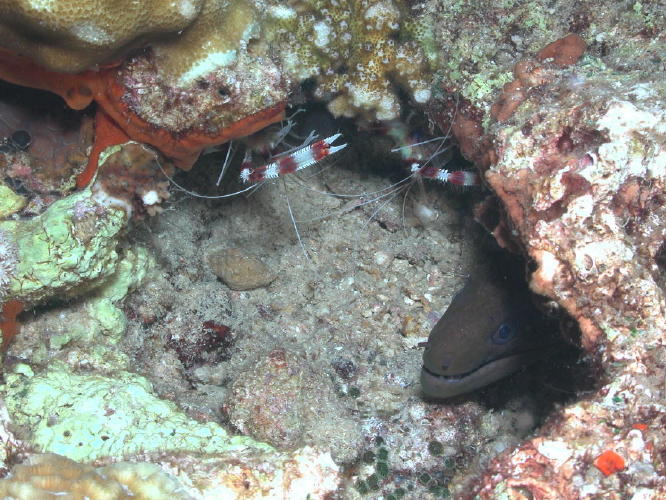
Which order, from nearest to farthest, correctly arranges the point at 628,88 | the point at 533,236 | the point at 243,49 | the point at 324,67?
the point at 533,236 → the point at 628,88 → the point at 243,49 → the point at 324,67

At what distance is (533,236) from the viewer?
267 centimetres

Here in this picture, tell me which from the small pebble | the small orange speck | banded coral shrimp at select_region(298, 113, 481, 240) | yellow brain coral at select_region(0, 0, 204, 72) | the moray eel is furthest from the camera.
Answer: banded coral shrimp at select_region(298, 113, 481, 240)

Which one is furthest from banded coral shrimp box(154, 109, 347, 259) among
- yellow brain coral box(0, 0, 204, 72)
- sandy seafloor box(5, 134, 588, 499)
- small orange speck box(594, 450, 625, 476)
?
small orange speck box(594, 450, 625, 476)

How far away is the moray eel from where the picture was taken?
334 centimetres

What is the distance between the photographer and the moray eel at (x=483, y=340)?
11.0 feet

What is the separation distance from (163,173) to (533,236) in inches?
91.7

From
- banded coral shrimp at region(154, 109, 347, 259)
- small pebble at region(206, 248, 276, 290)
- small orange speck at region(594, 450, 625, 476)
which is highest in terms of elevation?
banded coral shrimp at region(154, 109, 347, 259)

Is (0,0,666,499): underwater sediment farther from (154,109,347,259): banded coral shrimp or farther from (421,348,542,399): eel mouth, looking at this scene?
(421,348,542,399): eel mouth

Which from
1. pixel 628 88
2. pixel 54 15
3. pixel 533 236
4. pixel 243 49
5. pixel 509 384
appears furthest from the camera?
pixel 509 384

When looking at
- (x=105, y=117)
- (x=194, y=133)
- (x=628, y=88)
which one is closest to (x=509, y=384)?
(x=628, y=88)

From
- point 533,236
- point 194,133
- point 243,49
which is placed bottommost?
point 533,236

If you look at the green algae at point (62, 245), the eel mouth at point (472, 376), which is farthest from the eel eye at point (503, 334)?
the green algae at point (62, 245)

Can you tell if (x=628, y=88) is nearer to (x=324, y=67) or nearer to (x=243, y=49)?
(x=324, y=67)

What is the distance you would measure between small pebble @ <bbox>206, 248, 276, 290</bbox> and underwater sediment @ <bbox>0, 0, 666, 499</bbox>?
0.07 feet
